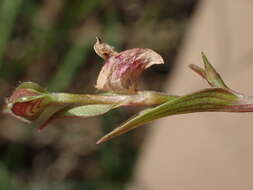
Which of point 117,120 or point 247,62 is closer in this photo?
point 247,62

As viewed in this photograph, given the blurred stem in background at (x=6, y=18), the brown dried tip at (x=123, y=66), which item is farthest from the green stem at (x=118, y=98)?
the blurred stem in background at (x=6, y=18)

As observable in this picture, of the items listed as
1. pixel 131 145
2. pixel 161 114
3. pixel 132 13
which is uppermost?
pixel 132 13

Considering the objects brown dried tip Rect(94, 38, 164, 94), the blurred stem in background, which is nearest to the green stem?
brown dried tip Rect(94, 38, 164, 94)

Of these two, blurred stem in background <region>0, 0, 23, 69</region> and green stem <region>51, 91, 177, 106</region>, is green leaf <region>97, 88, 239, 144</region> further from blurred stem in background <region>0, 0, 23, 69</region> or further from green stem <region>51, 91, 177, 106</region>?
blurred stem in background <region>0, 0, 23, 69</region>

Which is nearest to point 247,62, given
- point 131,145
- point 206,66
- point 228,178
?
point 228,178

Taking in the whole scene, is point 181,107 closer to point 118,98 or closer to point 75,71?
point 118,98

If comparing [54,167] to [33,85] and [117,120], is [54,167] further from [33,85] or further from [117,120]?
[33,85]

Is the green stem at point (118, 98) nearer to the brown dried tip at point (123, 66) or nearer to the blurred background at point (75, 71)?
the brown dried tip at point (123, 66)
